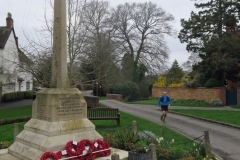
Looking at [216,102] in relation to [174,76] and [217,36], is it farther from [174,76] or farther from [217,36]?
[174,76]

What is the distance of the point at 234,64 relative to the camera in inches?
971

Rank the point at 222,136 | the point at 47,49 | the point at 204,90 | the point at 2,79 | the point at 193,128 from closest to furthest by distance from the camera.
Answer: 1. the point at 222,136
2. the point at 193,128
3. the point at 47,49
4. the point at 204,90
5. the point at 2,79

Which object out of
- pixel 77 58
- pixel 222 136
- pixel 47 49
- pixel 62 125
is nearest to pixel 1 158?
pixel 62 125

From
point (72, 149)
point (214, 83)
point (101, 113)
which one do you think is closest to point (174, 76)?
point (214, 83)

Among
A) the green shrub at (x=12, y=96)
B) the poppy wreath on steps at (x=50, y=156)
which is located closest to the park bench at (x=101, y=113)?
the poppy wreath on steps at (x=50, y=156)

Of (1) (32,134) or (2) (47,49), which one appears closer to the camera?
(1) (32,134)

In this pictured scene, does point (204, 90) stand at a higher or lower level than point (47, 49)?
lower

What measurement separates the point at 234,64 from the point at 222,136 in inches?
554

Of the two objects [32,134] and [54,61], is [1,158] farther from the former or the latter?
[54,61]

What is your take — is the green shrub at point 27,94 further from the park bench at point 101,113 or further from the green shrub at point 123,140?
the green shrub at point 123,140

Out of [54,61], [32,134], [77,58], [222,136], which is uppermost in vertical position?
[77,58]

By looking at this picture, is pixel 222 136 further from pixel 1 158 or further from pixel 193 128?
pixel 1 158

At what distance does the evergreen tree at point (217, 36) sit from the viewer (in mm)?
25094

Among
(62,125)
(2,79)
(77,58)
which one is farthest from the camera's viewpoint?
(2,79)
